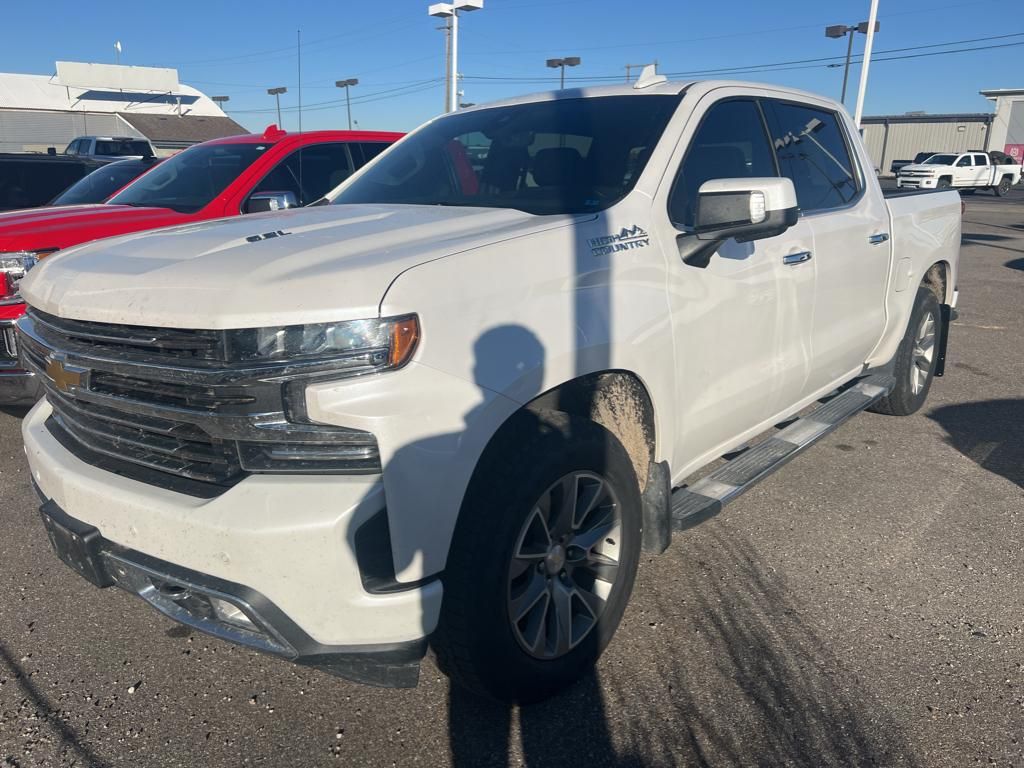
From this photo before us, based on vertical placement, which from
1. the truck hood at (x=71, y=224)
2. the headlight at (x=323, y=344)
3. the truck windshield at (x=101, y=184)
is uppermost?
the truck windshield at (x=101, y=184)

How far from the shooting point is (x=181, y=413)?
85.7 inches

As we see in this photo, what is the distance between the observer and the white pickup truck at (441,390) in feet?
6.81

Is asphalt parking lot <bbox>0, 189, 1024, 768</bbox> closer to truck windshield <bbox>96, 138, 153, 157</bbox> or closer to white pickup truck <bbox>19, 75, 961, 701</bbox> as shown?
white pickup truck <bbox>19, 75, 961, 701</bbox>

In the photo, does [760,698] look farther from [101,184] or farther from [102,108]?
[102,108]

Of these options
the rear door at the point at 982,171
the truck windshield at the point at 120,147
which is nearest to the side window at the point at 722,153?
the truck windshield at the point at 120,147

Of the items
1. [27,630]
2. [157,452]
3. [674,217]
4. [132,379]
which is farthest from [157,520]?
[674,217]

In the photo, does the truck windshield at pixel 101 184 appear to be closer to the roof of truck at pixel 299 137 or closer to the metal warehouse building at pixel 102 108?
the roof of truck at pixel 299 137

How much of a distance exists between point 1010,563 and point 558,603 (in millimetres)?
2242

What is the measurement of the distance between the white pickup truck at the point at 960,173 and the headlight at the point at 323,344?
4033cm

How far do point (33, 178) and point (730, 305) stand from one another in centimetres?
935

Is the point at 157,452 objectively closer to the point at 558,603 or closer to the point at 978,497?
the point at 558,603

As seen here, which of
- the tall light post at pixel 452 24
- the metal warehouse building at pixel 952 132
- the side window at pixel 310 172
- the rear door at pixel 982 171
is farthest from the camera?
the metal warehouse building at pixel 952 132

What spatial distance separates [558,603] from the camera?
8.68 feet

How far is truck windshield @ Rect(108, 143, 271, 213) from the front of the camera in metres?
6.30
